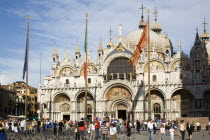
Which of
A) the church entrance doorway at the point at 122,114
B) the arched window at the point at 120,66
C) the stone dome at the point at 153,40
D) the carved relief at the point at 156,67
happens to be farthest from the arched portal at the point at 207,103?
the stone dome at the point at 153,40

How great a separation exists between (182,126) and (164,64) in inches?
1179

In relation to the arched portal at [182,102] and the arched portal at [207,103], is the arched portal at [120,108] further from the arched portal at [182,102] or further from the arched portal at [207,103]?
the arched portal at [207,103]

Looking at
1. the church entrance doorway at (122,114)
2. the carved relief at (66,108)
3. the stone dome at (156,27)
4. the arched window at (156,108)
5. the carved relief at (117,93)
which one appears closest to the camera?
the arched window at (156,108)

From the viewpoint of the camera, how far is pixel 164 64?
51.5m

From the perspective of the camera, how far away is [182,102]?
49.1 metres

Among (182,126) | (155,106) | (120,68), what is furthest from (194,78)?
(182,126)

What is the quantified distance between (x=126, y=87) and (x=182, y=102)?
9375mm

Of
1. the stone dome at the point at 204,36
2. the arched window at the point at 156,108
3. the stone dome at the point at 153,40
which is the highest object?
the stone dome at the point at 204,36

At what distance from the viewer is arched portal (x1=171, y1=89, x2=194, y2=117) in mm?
48656

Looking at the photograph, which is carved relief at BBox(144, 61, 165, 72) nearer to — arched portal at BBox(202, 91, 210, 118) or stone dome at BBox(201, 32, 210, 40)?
arched portal at BBox(202, 91, 210, 118)

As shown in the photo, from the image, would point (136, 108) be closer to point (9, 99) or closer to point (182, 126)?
point (182, 126)

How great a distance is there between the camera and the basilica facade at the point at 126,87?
159 ft

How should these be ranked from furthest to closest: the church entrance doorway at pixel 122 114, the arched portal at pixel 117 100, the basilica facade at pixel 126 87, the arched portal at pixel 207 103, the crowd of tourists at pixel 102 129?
the church entrance doorway at pixel 122 114 → the arched portal at pixel 117 100 → the basilica facade at pixel 126 87 → the arched portal at pixel 207 103 → the crowd of tourists at pixel 102 129

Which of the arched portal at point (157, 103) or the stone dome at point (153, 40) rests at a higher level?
the stone dome at point (153, 40)
